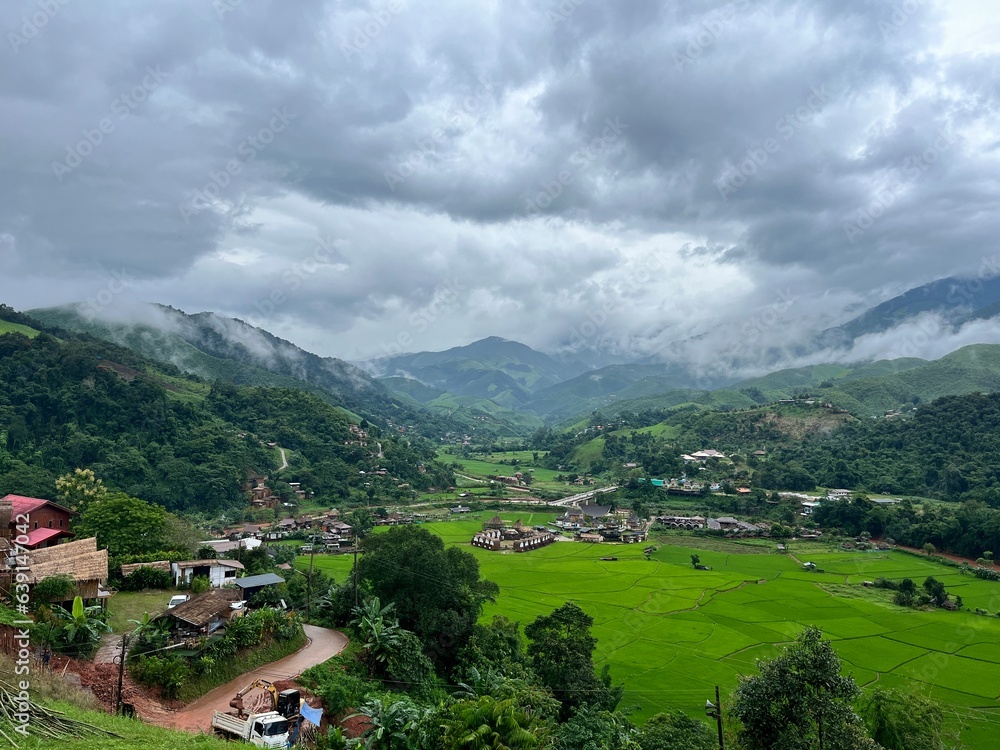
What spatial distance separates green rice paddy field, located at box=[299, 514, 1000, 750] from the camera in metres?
28.5


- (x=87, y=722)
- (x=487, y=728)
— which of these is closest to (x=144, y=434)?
(x=87, y=722)

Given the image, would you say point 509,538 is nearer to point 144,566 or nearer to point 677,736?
point 144,566

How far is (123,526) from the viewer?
2934 cm

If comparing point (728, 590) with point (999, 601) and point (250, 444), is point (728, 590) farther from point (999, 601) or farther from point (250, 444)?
point (250, 444)

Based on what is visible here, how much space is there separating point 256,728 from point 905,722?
2199 centimetres

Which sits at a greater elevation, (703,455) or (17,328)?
(17,328)

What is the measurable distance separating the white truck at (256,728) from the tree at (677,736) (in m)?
10.6

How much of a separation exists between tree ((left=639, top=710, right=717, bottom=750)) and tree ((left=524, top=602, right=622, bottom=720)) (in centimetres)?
364

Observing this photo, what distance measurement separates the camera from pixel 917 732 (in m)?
21.1

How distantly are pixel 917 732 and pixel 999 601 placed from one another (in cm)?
3221

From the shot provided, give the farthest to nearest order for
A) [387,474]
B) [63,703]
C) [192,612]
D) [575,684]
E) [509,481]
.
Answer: [509,481], [387,474], [575,684], [192,612], [63,703]

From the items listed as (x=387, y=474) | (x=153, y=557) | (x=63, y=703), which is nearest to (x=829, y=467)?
(x=387, y=474)

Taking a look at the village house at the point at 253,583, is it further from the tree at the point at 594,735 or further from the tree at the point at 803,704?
the tree at the point at 803,704

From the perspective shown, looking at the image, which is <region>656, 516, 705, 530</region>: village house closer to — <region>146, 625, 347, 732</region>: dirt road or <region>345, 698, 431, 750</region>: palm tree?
<region>146, 625, 347, 732</region>: dirt road
